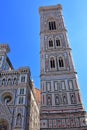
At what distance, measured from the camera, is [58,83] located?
20516 mm

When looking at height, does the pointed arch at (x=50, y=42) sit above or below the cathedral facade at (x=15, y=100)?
above

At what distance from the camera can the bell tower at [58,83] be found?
56.3 feet

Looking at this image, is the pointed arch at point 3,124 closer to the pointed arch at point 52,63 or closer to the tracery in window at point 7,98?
the tracery in window at point 7,98

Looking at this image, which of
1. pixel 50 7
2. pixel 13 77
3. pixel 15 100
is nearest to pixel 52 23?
pixel 50 7

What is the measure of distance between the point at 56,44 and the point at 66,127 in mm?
12672

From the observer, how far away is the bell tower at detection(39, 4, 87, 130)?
17.2m

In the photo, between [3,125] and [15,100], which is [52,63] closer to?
[15,100]

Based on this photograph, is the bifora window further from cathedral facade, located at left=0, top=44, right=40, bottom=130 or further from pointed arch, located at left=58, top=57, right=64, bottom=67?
cathedral facade, located at left=0, top=44, right=40, bottom=130

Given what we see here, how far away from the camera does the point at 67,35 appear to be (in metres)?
26.8

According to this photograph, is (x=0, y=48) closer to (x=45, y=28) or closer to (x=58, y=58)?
(x=45, y=28)

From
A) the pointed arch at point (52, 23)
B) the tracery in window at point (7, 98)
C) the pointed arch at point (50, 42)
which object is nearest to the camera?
the tracery in window at point (7, 98)

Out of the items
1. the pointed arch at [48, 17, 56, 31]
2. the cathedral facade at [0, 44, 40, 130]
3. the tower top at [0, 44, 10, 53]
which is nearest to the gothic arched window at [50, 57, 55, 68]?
the cathedral facade at [0, 44, 40, 130]

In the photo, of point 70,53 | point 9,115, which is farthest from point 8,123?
point 70,53

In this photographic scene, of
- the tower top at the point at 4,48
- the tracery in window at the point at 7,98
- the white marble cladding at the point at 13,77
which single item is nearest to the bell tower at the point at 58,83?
the white marble cladding at the point at 13,77
